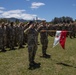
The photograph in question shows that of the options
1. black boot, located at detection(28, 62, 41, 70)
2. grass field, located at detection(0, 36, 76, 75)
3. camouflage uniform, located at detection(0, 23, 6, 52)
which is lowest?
grass field, located at detection(0, 36, 76, 75)

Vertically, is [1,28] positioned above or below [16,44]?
above

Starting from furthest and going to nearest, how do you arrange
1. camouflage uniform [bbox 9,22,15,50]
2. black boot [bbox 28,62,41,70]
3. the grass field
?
camouflage uniform [bbox 9,22,15,50]
black boot [bbox 28,62,41,70]
the grass field

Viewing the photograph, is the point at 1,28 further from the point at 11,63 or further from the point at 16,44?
the point at 11,63

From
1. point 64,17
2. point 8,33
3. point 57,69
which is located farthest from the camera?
point 64,17

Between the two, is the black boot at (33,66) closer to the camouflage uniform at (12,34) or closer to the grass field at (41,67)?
the grass field at (41,67)

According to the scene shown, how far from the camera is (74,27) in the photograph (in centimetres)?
3491

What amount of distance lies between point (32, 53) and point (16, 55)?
4121 millimetres

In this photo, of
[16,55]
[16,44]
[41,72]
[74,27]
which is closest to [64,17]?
[74,27]

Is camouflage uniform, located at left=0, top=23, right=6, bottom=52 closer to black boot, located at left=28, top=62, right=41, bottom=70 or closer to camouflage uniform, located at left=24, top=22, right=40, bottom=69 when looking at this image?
black boot, located at left=28, top=62, right=41, bottom=70

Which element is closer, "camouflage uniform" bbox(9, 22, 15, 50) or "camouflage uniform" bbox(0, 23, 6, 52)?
"camouflage uniform" bbox(0, 23, 6, 52)

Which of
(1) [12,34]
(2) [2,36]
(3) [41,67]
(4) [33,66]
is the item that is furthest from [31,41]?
(1) [12,34]

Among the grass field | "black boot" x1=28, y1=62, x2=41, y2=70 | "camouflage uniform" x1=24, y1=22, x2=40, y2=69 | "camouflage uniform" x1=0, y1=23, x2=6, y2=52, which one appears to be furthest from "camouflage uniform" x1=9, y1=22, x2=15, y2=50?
"camouflage uniform" x1=24, y1=22, x2=40, y2=69

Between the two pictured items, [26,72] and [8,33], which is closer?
[26,72]

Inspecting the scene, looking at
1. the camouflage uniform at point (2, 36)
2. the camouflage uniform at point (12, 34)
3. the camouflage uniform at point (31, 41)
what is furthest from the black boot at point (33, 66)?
the camouflage uniform at point (12, 34)
